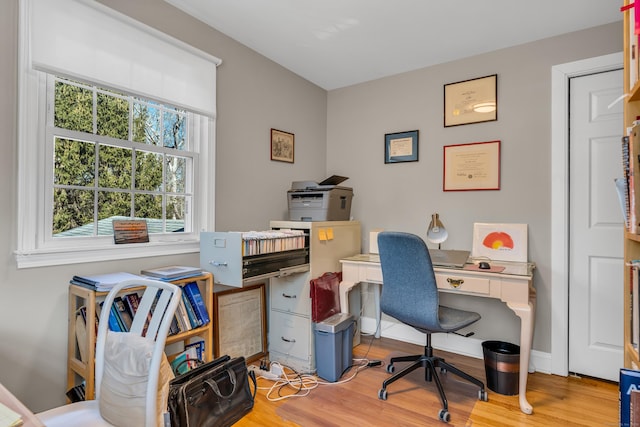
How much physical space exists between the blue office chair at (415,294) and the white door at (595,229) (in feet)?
2.98

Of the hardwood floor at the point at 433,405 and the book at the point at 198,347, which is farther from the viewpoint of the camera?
the book at the point at 198,347

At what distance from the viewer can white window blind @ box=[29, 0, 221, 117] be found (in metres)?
1.68

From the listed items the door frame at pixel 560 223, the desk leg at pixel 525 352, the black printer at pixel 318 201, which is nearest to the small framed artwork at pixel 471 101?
the door frame at pixel 560 223

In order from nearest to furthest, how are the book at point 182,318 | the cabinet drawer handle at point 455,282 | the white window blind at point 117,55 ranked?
1. the white window blind at point 117,55
2. the book at point 182,318
3. the cabinet drawer handle at point 455,282

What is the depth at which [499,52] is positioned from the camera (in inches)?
107

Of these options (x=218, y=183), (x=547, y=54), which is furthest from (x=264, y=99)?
(x=547, y=54)

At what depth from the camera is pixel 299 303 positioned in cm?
254

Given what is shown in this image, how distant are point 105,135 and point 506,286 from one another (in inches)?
99.8

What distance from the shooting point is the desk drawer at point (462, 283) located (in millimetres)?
2209

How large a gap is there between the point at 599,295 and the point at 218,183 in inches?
109

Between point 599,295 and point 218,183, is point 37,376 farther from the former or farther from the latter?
point 599,295

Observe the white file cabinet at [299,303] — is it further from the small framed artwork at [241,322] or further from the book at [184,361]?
the book at [184,361]

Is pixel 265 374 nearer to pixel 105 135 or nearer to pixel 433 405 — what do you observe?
pixel 433 405

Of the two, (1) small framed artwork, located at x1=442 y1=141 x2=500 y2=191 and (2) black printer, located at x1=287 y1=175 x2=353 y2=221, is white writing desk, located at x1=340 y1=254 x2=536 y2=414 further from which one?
(1) small framed artwork, located at x1=442 y1=141 x2=500 y2=191
